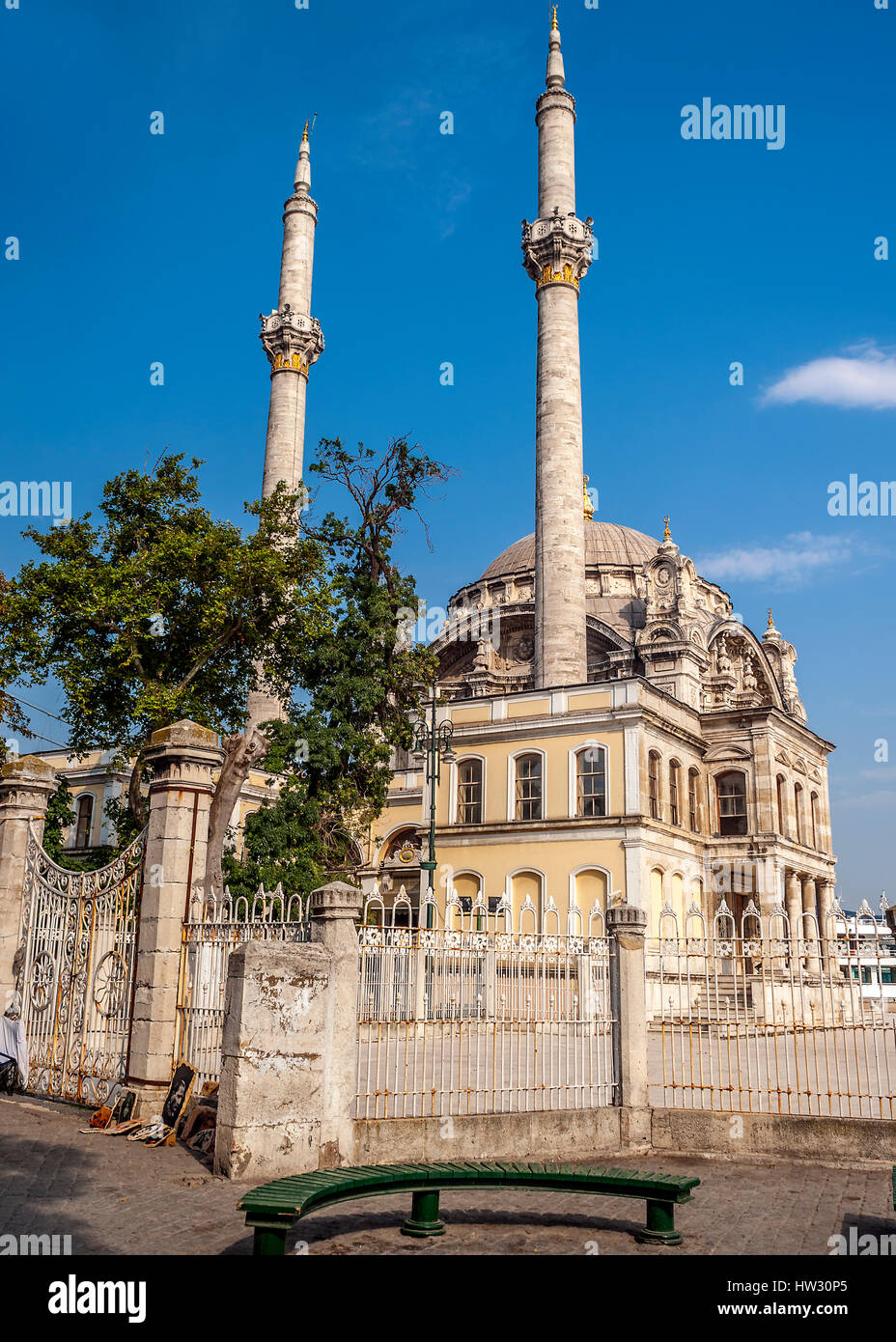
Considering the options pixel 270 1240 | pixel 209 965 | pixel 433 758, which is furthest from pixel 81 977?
pixel 433 758

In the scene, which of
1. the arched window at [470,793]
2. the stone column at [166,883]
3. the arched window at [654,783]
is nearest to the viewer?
the stone column at [166,883]

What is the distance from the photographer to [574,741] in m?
31.6

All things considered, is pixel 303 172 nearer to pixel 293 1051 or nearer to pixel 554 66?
pixel 554 66

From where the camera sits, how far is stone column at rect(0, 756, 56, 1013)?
1249 centimetres

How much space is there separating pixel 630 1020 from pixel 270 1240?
17.6ft

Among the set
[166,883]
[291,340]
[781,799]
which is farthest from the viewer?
[291,340]

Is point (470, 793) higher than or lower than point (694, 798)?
lower

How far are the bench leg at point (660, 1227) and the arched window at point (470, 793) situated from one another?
26.4 m

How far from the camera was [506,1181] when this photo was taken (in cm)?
661

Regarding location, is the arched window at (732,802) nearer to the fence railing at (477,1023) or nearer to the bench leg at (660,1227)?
the fence railing at (477,1023)

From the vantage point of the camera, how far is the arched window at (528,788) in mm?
32250

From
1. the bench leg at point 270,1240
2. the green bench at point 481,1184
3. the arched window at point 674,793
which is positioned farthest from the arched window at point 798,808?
the bench leg at point 270,1240
